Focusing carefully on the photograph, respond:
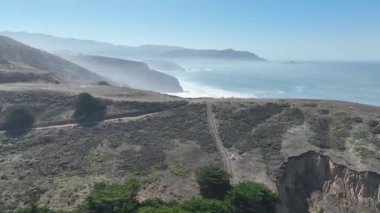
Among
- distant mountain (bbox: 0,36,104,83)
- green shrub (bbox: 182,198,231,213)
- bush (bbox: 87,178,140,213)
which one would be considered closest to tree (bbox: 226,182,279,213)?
green shrub (bbox: 182,198,231,213)

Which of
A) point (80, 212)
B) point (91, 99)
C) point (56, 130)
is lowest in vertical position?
point (80, 212)

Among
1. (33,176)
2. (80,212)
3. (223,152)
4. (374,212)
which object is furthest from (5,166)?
(374,212)

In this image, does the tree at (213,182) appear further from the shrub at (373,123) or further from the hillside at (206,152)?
the shrub at (373,123)

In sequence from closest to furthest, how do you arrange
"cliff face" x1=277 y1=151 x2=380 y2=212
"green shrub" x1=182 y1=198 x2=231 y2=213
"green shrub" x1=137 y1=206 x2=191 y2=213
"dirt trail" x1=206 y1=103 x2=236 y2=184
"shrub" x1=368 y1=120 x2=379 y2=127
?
"green shrub" x1=137 y1=206 x2=191 y2=213 → "green shrub" x1=182 y1=198 x2=231 y2=213 → "cliff face" x1=277 y1=151 x2=380 y2=212 → "dirt trail" x1=206 y1=103 x2=236 y2=184 → "shrub" x1=368 y1=120 x2=379 y2=127

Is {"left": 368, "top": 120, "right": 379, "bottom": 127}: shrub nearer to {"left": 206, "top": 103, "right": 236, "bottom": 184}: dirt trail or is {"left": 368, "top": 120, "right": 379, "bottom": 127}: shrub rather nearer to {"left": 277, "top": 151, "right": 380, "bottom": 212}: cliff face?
{"left": 277, "top": 151, "right": 380, "bottom": 212}: cliff face

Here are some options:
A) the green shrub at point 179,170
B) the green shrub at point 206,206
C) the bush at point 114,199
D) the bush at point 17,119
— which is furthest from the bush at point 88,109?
the green shrub at point 206,206

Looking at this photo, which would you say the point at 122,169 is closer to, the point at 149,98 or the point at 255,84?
the point at 149,98

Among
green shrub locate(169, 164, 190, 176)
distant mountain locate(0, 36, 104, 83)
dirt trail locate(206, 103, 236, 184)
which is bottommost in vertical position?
green shrub locate(169, 164, 190, 176)

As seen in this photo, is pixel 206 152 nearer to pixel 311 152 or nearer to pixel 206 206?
pixel 311 152
